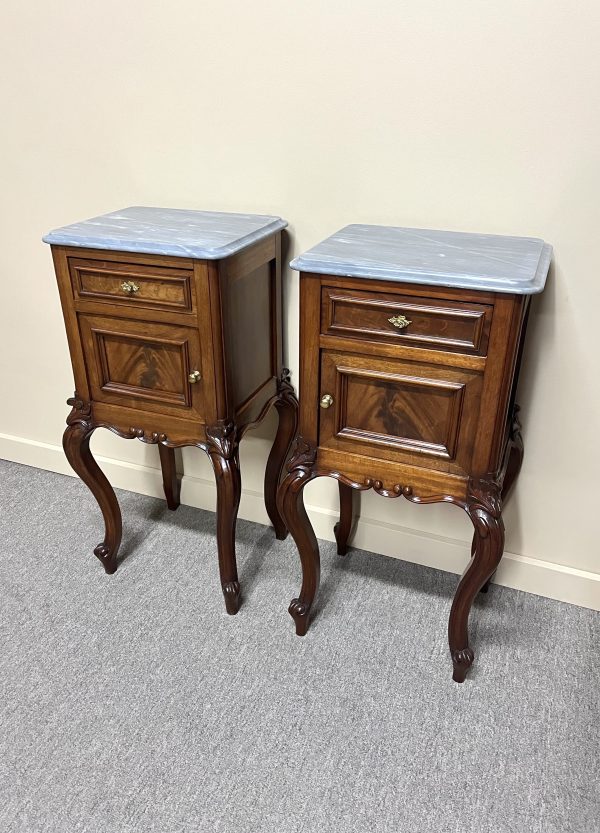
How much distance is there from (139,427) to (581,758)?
46.7 inches

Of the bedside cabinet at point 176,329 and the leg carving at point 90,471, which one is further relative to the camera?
the leg carving at point 90,471

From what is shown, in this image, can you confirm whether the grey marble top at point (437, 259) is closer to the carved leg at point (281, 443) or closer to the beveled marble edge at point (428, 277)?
the beveled marble edge at point (428, 277)

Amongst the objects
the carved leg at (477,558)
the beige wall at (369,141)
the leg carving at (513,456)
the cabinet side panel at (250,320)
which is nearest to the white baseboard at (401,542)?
the beige wall at (369,141)

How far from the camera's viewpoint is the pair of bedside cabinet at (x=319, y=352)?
1190 mm

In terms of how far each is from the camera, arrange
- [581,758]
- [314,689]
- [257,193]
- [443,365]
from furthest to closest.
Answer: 1. [257,193]
2. [314,689]
3. [581,758]
4. [443,365]

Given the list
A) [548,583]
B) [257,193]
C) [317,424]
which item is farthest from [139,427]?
[548,583]

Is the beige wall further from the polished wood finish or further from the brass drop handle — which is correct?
the brass drop handle

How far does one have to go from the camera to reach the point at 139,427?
5.11ft

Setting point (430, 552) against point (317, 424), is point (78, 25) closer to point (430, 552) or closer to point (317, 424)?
point (317, 424)

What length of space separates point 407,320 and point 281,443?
704mm

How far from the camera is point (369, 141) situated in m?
1.47

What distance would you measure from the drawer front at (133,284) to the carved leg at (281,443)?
1.51ft

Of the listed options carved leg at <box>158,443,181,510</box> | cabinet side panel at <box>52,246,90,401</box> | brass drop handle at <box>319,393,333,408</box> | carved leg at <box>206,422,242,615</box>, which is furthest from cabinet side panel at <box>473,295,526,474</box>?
carved leg at <box>158,443,181,510</box>

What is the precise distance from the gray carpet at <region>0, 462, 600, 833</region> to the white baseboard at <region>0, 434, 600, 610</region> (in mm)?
40
